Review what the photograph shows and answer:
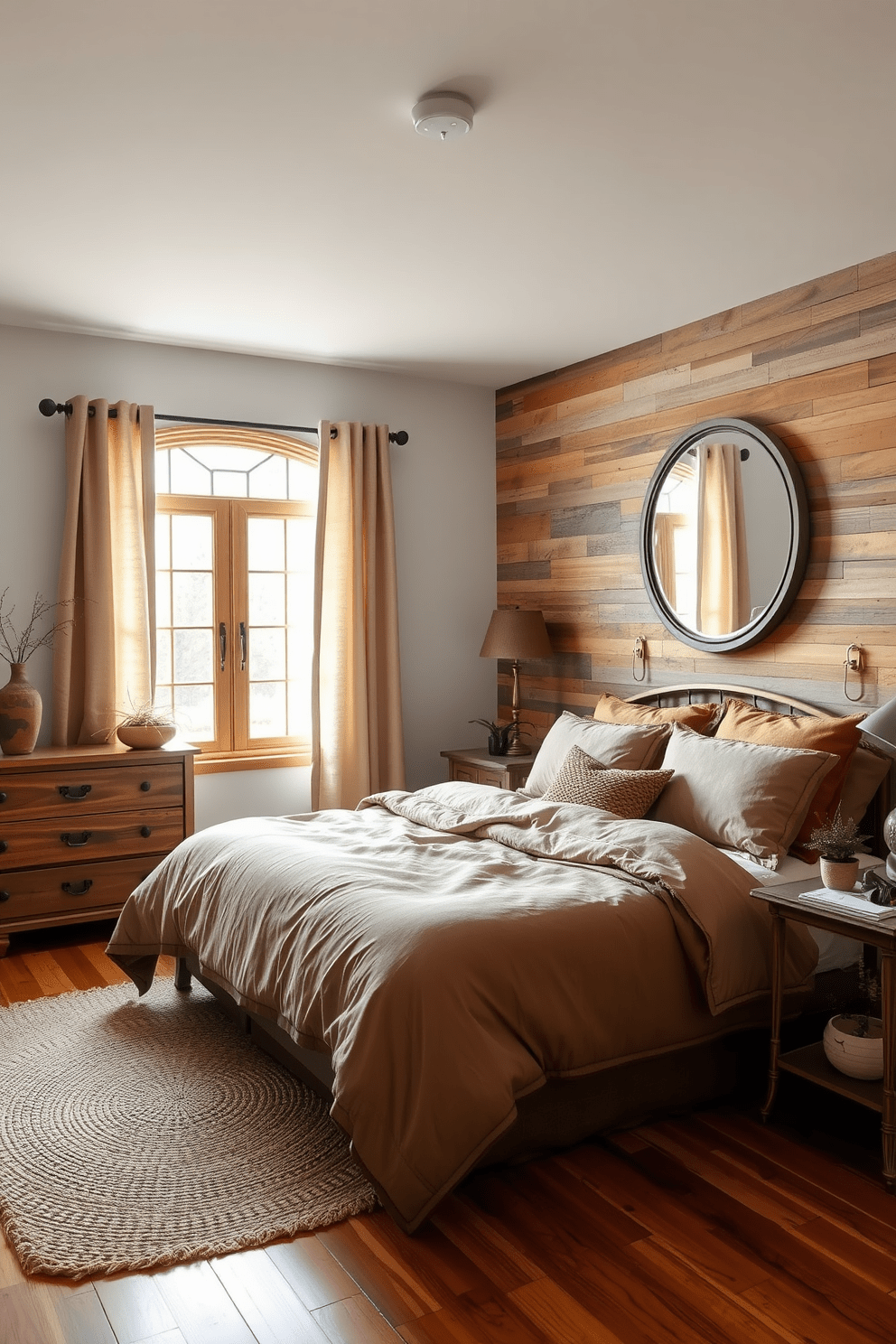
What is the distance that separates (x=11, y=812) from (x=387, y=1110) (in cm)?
260

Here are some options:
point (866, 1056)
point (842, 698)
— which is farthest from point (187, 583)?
point (866, 1056)

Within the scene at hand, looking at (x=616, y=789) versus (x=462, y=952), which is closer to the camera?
(x=462, y=952)

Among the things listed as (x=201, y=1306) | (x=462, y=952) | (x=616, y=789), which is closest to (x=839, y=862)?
(x=616, y=789)

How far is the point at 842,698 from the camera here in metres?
3.85

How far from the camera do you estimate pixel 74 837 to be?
4.40m

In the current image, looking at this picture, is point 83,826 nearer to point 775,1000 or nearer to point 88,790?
point 88,790

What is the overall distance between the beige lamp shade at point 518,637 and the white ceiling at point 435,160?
1404 mm

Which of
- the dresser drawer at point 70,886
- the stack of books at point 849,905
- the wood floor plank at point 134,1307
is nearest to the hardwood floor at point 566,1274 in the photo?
the wood floor plank at point 134,1307

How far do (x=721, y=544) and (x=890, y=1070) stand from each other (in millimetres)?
2367

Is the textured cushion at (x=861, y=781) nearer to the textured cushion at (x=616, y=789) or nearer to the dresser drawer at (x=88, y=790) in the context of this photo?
the textured cushion at (x=616, y=789)

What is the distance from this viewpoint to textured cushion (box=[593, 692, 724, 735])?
13.6 ft

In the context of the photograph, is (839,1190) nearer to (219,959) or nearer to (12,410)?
(219,959)

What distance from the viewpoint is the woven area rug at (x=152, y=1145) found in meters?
2.31

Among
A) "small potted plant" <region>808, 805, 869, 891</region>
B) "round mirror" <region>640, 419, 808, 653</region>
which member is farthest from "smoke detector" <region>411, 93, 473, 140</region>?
"small potted plant" <region>808, 805, 869, 891</region>
